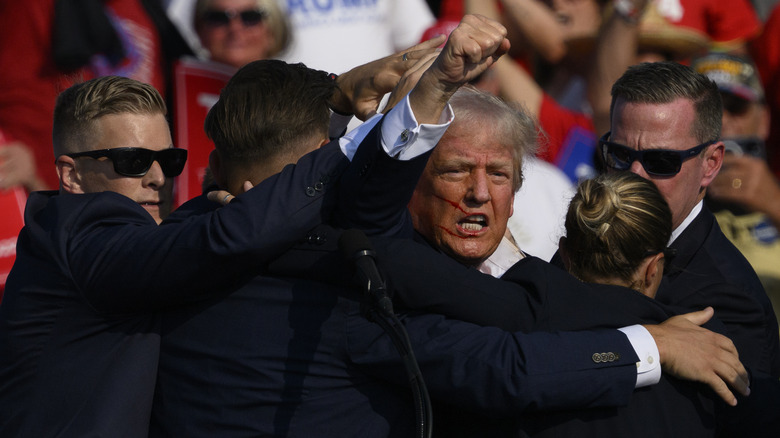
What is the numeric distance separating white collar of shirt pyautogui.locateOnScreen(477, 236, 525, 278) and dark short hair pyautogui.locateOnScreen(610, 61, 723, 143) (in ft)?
2.97

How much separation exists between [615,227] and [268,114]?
3.16 ft

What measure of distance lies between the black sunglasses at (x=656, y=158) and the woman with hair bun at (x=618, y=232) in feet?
3.22

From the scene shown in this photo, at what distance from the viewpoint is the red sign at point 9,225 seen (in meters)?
5.02

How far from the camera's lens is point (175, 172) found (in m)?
3.33

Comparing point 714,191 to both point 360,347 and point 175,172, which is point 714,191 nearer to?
point 175,172

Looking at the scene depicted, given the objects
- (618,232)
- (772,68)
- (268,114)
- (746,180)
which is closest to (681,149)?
(618,232)

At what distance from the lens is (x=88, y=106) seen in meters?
3.16

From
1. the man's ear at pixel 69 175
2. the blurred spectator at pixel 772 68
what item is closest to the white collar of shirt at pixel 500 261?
the man's ear at pixel 69 175

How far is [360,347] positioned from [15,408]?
1.04 m

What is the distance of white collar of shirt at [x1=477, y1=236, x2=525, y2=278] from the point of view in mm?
3160

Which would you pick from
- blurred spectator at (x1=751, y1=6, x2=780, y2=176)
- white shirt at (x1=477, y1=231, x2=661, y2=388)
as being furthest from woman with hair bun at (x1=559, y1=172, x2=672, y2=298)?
blurred spectator at (x1=751, y1=6, x2=780, y2=176)

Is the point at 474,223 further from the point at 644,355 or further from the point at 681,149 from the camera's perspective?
the point at 681,149

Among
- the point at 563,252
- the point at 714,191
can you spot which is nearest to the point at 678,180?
the point at 563,252

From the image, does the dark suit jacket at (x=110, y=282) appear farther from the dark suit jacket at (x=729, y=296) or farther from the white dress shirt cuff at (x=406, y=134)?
the dark suit jacket at (x=729, y=296)
